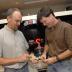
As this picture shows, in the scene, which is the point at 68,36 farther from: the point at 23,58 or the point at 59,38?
the point at 23,58

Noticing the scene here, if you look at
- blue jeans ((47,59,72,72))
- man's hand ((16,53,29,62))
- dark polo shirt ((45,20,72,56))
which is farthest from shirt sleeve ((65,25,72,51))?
man's hand ((16,53,29,62))

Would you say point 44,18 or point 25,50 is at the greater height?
point 44,18

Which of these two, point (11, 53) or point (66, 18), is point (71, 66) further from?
point (66, 18)

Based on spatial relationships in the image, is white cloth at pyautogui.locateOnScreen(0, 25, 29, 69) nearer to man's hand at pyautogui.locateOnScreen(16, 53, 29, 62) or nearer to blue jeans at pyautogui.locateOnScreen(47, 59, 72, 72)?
man's hand at pyautogui.locateOnScreen(16, 53, 29, 62)

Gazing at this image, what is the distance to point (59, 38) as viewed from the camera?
218cm

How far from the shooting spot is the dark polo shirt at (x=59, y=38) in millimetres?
2122

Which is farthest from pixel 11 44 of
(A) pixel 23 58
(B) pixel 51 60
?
(B) pixel 51 60

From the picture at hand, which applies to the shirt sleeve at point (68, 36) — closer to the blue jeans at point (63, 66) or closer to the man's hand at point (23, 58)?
the blue jeans at point (63, 66)

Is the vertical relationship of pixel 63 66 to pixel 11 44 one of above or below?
below

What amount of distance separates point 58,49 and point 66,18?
0.74m

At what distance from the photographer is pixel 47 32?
7.67ft

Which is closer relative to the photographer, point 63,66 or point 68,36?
point 68,36

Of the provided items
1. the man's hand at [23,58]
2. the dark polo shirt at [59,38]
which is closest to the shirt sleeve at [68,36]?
the dark polo shirt at [59,38]

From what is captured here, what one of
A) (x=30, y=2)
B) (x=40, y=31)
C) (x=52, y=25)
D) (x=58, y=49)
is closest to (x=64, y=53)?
(x=58, y=49)
